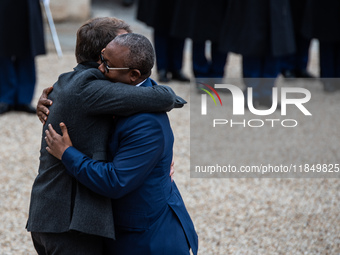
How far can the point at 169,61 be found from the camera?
681cm

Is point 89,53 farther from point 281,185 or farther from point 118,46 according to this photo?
point 281,185

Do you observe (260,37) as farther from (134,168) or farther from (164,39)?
(134,168)

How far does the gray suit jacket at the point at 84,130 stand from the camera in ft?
5.98

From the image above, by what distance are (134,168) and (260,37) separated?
4.04 m

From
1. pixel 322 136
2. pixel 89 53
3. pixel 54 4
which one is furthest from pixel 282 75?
pixel 89 53

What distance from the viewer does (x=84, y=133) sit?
6.12ft

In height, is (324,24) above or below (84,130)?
below

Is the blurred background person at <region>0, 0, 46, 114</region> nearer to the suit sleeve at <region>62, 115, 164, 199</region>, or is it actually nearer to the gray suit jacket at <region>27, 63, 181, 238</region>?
the gray suit jacket at <region>27, 63, 181, 238</region>

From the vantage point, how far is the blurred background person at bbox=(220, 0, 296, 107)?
5.56 m

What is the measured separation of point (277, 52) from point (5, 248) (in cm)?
338

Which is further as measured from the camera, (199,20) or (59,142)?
(199,20)

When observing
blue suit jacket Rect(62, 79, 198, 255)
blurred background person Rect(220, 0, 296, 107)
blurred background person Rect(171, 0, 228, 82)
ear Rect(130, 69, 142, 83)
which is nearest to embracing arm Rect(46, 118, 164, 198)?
blue suit jacket Rect(62, 79, 198, 255)

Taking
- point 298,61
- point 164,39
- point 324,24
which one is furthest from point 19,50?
point 298,61

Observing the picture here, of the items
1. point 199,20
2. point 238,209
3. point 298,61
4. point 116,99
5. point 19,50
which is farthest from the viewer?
point 298,61
